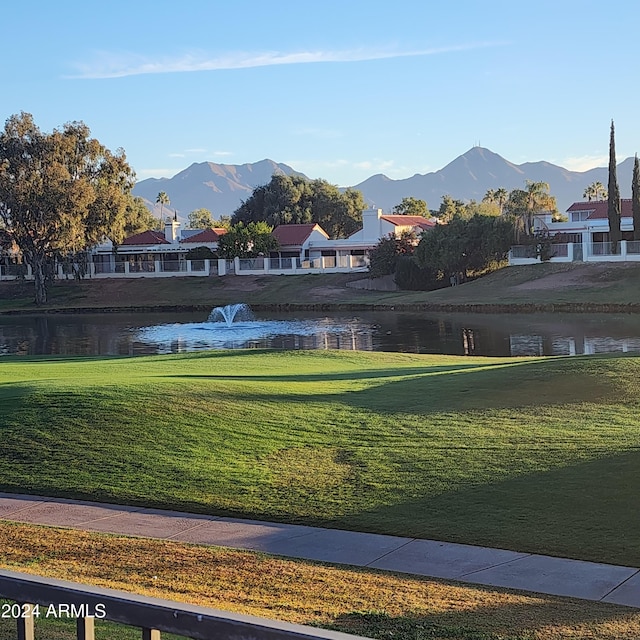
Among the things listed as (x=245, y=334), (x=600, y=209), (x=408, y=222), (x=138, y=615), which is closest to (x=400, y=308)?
(x=245, y=334)

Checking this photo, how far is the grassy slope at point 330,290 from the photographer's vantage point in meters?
63.2

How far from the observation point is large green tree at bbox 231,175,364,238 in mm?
122812

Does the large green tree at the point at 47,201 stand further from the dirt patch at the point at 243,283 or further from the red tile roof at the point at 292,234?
the red tile roof at the point at 292,234

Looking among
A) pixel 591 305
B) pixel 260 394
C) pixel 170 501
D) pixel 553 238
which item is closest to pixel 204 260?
pixel 553 238

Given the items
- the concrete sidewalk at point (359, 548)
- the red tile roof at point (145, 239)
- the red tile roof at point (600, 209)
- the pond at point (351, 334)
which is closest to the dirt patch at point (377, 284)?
the pond at point (351, 334)

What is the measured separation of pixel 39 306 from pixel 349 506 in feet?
235

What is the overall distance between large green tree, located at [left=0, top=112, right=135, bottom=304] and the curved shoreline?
21.7ft

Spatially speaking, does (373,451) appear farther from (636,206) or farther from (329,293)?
(636,206)

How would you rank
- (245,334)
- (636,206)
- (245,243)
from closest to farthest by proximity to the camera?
(245,334)
(636,206)
(245,243)

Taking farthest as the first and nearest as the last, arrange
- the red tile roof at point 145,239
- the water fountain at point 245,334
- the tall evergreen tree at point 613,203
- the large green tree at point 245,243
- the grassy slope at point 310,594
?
the red tile roof at point 145,239 < the large green tree at point 245,243 < the tall evergreen tree at point 613,203 < the water fountain at point 245,334 < the grassy slope at point 310,594

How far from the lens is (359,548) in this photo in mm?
9367

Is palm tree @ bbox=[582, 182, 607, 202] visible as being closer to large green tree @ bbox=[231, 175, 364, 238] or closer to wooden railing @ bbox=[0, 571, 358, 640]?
large green tree @ bbox=[231, 175, 364, 238]

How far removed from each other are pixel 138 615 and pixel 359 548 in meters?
5.37

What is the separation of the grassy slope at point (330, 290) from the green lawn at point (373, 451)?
144 ft
